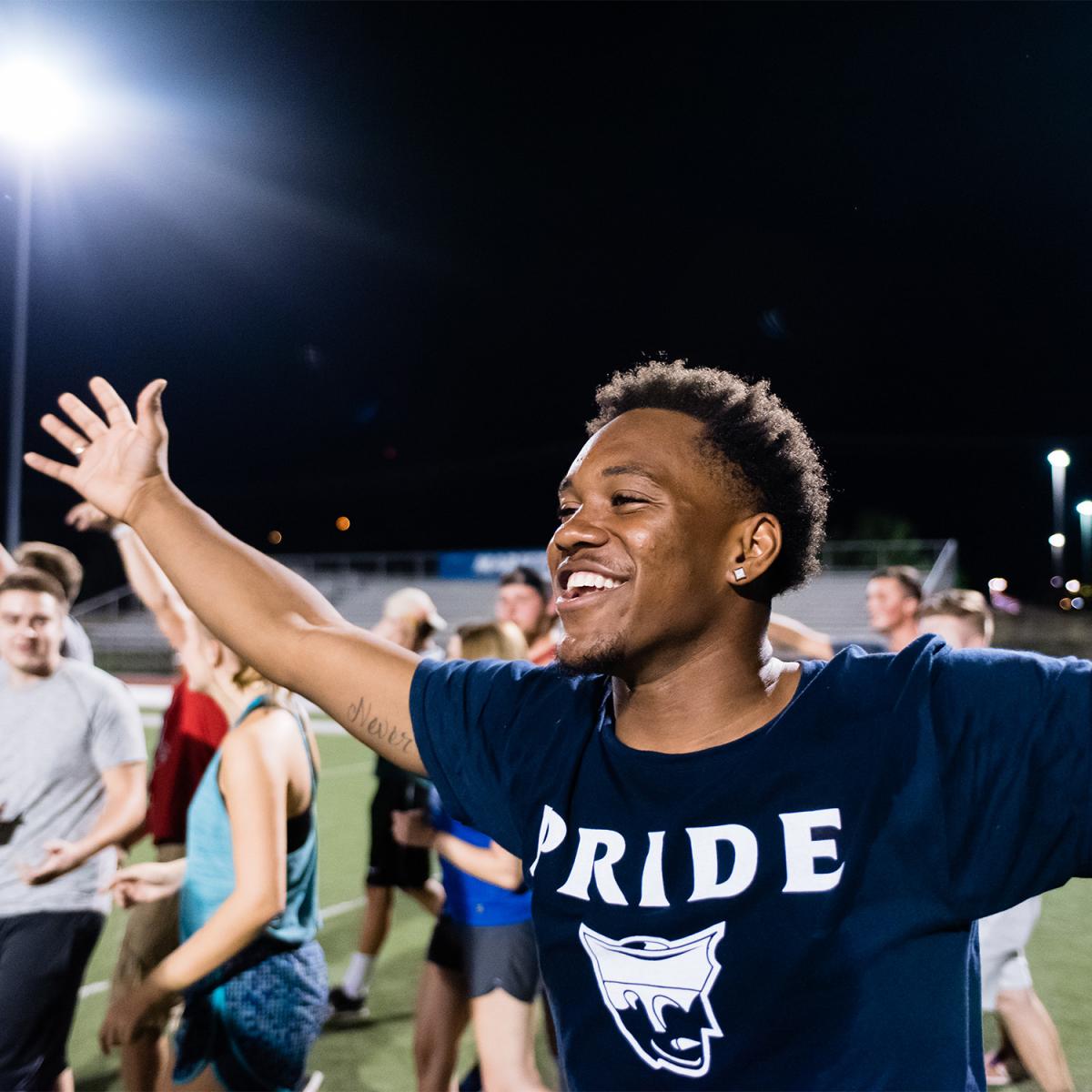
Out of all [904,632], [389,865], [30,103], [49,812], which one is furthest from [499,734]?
[30,103]

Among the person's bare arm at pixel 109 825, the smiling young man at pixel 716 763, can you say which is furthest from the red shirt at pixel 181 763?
the smiling young man at pixel 716 763

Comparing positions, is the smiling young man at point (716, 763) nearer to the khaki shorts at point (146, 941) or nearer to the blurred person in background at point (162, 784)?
the blurred person in background at point (162, 784)

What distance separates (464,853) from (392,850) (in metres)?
2.16

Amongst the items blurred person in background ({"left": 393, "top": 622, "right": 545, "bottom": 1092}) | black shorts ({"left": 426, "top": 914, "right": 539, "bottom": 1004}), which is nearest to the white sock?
A: blurred person in background ({"left": 393, "top": 622, "right": 545, "bottom": 1092})

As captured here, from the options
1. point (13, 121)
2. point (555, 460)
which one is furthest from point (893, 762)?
point (555, 460)

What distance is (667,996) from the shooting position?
1499 millimetres

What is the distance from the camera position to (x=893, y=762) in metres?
1.49

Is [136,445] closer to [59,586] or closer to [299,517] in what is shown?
[59,586]

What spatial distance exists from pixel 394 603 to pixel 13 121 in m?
10.2

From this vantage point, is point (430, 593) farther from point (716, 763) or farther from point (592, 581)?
point (716, 763)

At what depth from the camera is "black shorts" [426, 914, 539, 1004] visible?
335 cm

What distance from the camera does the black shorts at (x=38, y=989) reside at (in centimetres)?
337

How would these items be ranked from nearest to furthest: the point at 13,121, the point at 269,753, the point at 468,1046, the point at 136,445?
1. the point at 136,445
2. the point at 269,753
3. the point at 468,1046
4. the point at 13,121

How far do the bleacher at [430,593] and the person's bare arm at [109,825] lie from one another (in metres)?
23.4
